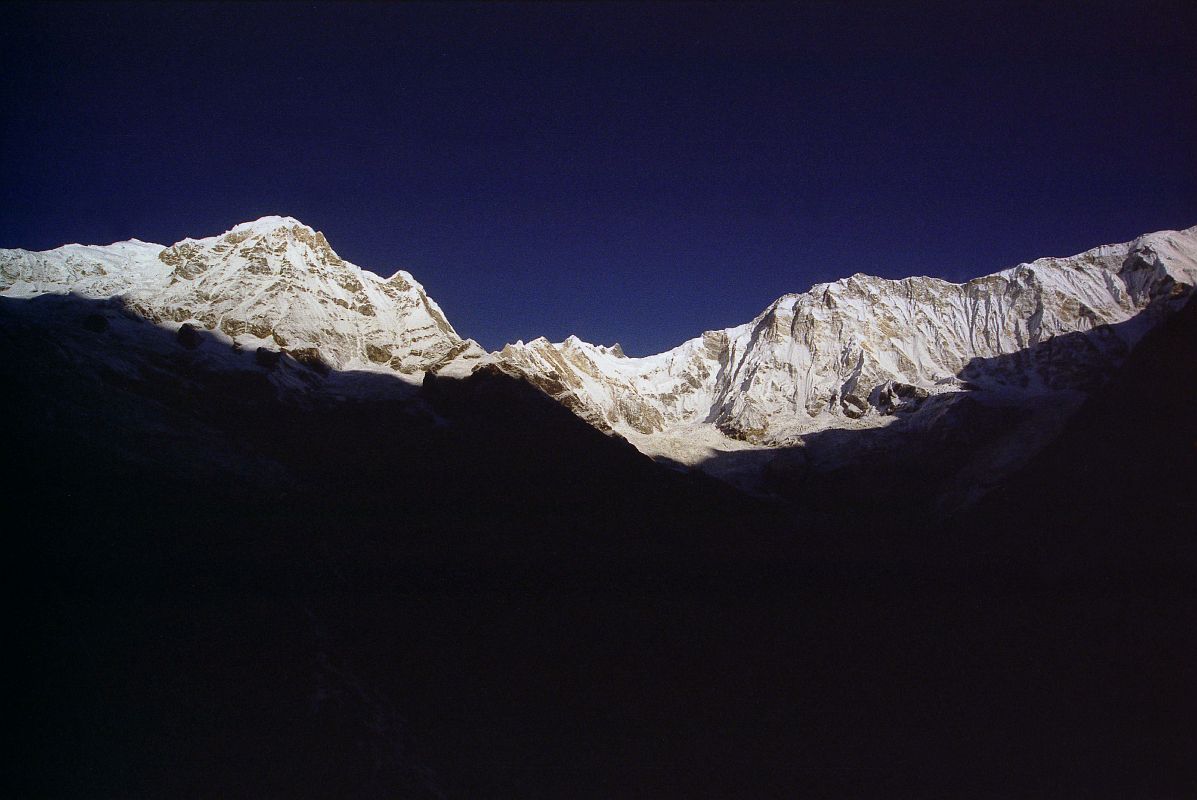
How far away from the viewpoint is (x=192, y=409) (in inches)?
3012

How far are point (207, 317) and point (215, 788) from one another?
79573 millimetres

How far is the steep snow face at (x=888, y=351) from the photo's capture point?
131m

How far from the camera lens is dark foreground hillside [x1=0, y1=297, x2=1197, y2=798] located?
42.3 m

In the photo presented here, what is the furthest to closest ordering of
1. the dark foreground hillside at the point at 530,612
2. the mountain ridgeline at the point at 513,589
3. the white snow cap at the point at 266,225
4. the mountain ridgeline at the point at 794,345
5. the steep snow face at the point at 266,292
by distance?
the white snow cap at the point at 266,225 → the mountain ridgeline at the point at 794,345 → the steep snow face at the point at 266,292 → the mountain ridgeline at the point at 513,589 → the dark foreground hillside at the point at 530,612

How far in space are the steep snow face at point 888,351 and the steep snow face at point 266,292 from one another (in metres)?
18.7

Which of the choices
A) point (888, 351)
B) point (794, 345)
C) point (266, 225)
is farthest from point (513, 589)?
point (794, 345)

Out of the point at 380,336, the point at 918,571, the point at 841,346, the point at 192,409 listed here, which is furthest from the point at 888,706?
the point at 841,346

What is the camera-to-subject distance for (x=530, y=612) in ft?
188

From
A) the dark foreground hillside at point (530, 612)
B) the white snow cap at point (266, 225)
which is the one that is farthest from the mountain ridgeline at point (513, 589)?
the white snow cap at point (266, 225)

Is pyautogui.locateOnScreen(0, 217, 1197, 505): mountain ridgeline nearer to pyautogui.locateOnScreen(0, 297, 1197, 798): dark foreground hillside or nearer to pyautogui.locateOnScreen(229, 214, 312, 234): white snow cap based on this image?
pyautogui.locateOnScreen(229, 214, 312, 234): white snow cap

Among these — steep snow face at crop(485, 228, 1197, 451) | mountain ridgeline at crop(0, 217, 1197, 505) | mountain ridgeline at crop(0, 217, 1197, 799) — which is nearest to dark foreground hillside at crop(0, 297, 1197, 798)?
mountain ridgeline at crop(0, 217, 1197, 799)

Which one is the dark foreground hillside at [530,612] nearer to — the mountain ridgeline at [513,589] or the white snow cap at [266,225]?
the mountain ridgeline at [513,589]

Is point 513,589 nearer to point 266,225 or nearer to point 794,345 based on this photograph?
point 266,225

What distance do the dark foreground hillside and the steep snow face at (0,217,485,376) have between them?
19.7 meters
